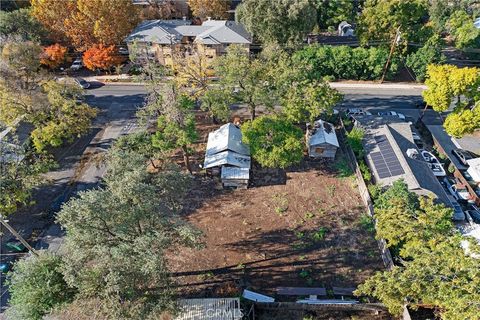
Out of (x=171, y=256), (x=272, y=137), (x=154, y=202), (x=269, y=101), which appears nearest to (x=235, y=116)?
(x=269, y=101)

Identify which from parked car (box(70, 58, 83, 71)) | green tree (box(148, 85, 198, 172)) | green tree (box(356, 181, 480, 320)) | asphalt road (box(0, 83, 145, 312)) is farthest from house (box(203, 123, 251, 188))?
parked car (box(70, 58, 83, 71))

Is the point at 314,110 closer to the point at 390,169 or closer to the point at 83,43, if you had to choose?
the point at 390,169

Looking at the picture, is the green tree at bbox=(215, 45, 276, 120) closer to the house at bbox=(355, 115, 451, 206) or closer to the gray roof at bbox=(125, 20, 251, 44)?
the house at bbox=(355, 115, 451, 206)

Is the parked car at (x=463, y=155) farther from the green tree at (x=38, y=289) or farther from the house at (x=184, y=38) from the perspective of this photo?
the green tree at (x=38, y=289)

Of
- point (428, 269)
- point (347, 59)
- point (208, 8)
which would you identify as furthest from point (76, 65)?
point (428, 269)

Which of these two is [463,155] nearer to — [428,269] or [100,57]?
[428,269]

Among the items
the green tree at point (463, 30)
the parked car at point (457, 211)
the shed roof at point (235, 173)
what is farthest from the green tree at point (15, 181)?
the green tree at point (463, 30)
